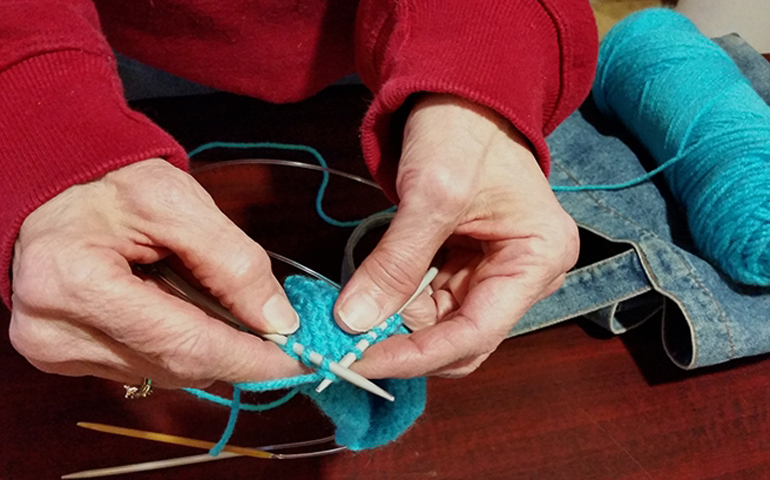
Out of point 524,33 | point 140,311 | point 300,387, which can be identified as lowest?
point 300,387

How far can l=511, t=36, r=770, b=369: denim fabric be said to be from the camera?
2.39 ft

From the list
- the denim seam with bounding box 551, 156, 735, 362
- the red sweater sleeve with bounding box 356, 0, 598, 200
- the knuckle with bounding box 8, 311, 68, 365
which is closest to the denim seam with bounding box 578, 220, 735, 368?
the denim seam with bounding box 551, 156, 735, 362

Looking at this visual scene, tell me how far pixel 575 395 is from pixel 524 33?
0.46 metres

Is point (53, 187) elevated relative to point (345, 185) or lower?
elevated

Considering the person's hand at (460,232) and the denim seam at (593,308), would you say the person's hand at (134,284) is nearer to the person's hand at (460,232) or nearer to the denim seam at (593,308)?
the person's hand at (460,232)

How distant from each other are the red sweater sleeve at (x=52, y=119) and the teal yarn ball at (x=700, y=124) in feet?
2.35

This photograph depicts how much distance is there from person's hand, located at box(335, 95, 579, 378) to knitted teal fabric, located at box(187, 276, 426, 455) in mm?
20

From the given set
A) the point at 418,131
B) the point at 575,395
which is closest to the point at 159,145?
the point at 418,131

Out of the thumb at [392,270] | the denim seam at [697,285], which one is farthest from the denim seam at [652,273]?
the thumb at [392,270]

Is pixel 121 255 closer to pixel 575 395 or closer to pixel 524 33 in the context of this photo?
pixel 524 33

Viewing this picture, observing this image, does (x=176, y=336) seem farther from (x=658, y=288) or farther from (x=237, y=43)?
(x=658, y=288)

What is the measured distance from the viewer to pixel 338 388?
52cm

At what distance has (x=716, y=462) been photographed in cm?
68

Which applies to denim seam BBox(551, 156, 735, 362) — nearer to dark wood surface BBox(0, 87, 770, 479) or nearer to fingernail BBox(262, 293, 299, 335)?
dark wood surface BBox(0, 87, 770, 479)
